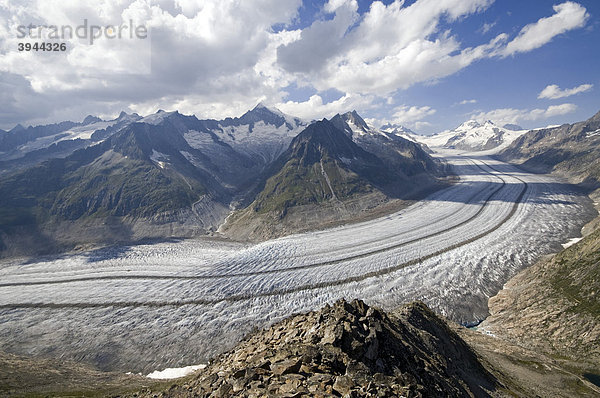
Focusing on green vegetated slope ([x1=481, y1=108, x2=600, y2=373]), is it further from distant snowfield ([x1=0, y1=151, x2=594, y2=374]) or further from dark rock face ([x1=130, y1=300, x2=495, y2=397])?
dark rock face ([x1=130, y1=300, x2=495, y2=397])

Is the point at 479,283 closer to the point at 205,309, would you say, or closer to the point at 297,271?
the point at 297,271

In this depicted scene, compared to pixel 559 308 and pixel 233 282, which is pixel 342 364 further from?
pixel 233 282

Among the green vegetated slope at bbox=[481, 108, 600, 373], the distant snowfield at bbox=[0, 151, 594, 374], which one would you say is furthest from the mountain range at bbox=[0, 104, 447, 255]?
the green vegetated slope at bbox=[481, 108, 600, 373]

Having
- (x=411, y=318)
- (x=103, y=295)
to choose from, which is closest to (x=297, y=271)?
(x=411, y=318)

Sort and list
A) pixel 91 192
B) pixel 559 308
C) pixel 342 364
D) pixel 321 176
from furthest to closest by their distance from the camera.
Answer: pixel 321 176 < pixel 91 192 < pixel 559 308 < pixel 342 364

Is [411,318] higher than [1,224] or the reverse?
the reverse

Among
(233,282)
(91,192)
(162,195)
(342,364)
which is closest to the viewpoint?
(342,364)

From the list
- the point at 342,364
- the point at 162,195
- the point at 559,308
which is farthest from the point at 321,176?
the point at 342,364
